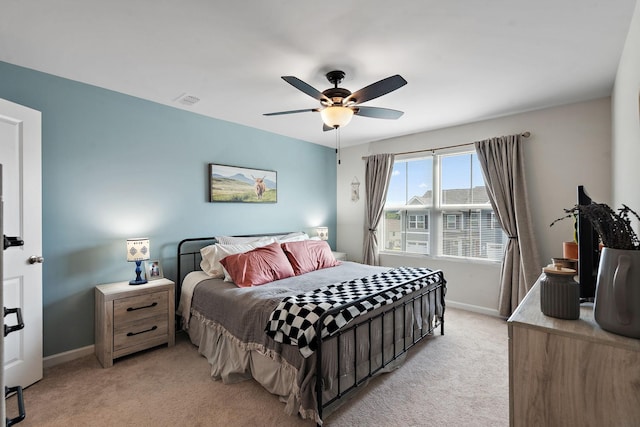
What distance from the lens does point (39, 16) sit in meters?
1.85

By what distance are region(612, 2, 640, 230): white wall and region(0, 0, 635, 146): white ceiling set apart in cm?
14

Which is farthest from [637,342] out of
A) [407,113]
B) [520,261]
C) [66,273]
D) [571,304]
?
[66,273]

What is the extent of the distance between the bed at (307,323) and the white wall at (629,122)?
1.64m

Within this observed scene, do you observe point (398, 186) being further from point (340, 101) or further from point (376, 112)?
point (340, 101)

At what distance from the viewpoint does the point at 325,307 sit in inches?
78.8

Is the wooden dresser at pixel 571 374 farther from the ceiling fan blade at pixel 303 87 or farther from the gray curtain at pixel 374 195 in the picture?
the gray curtain at pixel 374 195

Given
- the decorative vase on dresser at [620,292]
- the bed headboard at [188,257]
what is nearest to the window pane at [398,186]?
the bed headboard at [188,257]

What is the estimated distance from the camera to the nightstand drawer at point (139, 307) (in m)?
2.64

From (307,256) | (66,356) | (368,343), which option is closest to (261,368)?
(368,343)

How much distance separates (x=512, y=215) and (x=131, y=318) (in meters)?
4.25

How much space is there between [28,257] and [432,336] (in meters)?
3.74

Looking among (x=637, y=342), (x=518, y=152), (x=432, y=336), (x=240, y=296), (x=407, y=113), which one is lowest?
(x=432, y=336)

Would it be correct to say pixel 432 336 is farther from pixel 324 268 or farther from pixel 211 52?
pixel 211 52

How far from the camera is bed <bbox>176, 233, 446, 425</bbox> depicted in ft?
6.24
